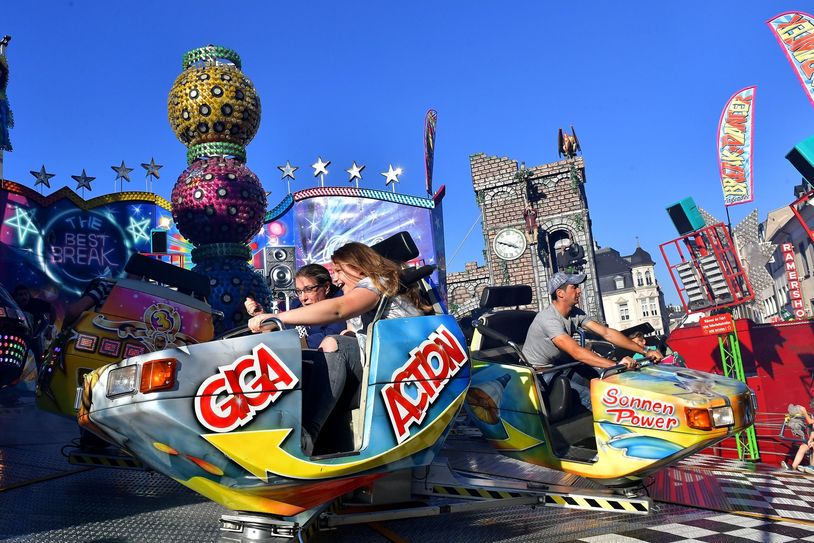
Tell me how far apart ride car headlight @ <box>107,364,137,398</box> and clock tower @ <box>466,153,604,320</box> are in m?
28.5

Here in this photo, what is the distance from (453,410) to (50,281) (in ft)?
54.9

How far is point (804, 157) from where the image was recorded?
616 inches

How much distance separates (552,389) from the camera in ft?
12.0

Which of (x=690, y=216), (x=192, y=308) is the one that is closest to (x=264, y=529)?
(x=192, y=308)

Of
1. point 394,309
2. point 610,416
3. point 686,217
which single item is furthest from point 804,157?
point 394,309

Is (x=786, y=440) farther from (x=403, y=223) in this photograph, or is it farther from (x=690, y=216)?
(x=403, y=223)

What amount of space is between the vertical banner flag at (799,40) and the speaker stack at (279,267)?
1553cm

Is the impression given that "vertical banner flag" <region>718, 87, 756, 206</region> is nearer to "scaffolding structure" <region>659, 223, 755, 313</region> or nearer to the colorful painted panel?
"scaffolding structure" <region>659, 223, 755, 313</region>

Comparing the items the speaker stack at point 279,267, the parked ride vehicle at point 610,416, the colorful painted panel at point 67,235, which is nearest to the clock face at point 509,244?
the speaker stack at point 279,267

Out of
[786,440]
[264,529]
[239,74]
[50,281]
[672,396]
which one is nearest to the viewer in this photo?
[264,529]

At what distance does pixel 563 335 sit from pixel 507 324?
1236 mm

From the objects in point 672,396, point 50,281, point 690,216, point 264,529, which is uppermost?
point 690,216

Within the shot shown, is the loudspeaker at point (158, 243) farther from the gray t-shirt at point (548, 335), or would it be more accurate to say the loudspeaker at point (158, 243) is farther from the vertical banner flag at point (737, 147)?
the vertical banner flag at point (737, 147)

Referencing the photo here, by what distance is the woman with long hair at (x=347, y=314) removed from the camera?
7.51 feet
